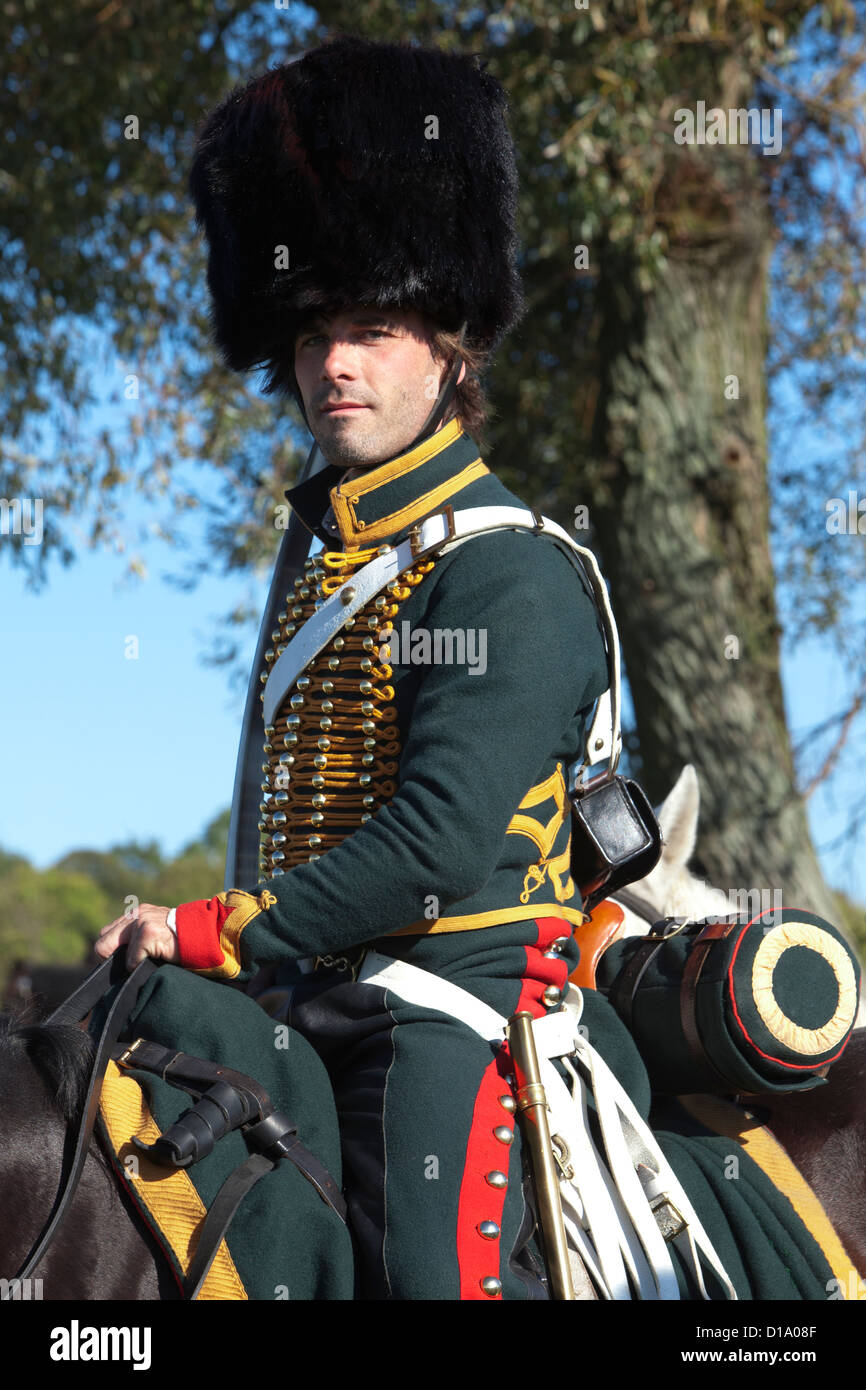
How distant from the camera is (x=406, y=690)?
2727 mm

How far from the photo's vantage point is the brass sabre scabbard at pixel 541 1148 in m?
2.39

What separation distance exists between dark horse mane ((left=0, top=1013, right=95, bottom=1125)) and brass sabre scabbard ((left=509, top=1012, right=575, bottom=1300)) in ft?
2.36

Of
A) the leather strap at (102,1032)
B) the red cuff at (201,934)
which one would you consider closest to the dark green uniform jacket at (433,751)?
the red cuff at (201,934)

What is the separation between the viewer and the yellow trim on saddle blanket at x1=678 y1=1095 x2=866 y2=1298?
9.02ft

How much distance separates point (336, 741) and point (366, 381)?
71 centimetres

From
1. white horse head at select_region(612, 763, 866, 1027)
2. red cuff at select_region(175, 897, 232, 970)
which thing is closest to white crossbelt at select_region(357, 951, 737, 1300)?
red cuff at select_region(175, 897, 232, 970)

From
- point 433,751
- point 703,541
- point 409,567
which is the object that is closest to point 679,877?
point 409,567

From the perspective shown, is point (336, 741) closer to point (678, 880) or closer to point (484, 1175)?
point (484, 1175)

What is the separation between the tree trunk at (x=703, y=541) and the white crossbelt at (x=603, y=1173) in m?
5.35

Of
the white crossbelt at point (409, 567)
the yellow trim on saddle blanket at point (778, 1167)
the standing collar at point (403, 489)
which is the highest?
the standing collar at point (403, 489)

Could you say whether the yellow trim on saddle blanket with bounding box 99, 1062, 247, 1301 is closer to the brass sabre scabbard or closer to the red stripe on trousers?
the red stripe on trousers

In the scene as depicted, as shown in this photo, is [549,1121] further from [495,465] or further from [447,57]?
[495,465]

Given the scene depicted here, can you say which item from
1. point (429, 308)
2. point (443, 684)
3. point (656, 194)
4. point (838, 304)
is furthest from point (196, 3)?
point (443, 684)

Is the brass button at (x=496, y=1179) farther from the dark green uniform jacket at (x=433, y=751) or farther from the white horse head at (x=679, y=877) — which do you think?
the white horse head at (x=679, y=877)
